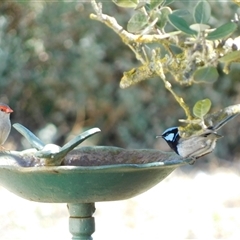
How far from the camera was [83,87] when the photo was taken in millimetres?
6703

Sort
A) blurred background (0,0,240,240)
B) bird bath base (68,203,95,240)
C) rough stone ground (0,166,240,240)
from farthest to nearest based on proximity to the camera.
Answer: blurred background (0,0,240,240) < rough stone ground (0,166,240,240) < bird bath base (68,203,95,240)

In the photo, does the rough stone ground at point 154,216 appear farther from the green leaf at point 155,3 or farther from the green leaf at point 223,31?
the green leaf at point 223,31

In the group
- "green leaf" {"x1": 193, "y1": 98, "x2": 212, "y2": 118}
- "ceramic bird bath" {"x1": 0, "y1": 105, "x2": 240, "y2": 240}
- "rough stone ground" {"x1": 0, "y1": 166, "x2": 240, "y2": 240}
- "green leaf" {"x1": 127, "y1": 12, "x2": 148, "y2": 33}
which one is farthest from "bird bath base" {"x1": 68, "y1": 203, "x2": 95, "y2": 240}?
"rough stone ground" {"x1": 0, "y1": 166, "x2": 240, "y2": 240}

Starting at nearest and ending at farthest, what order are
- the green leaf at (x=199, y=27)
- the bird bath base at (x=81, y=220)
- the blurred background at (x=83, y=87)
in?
1. the green leaf at (x=199, y=27)
2. the bird bath base at (x=81, y=220)
3. the blurred background at (x=83, y=87)

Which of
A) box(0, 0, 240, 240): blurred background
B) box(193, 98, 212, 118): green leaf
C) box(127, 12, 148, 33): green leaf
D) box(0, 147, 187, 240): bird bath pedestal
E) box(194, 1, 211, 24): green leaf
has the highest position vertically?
box(0, 0, 240, 240): blurred background

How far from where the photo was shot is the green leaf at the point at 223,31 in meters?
1.85

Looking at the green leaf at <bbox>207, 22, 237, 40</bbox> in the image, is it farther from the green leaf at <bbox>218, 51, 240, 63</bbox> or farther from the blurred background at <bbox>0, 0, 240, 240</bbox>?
the blurred background at <bbox>0, 0, 240, 240</bbox>

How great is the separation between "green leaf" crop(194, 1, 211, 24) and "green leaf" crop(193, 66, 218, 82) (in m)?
0.14

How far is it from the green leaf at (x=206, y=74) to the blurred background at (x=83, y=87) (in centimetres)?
453

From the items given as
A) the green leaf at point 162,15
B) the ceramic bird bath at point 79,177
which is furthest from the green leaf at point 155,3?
the ceramic bird bath at point 79,177

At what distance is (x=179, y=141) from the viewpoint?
2766 mm

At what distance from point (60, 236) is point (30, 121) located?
277cm

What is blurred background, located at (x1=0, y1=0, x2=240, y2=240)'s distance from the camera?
6.61m

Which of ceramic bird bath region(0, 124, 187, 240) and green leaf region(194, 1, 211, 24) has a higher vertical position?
green leaf region(194, 1, 211, 24)
